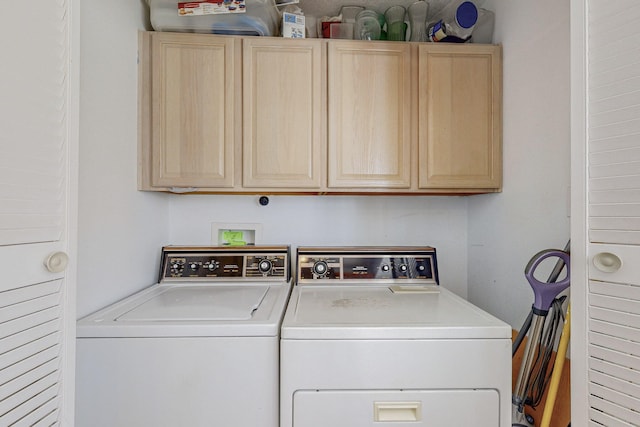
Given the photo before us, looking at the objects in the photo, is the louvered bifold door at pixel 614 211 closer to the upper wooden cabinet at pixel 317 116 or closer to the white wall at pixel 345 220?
the upper wooden cabinet at pixel 317 116

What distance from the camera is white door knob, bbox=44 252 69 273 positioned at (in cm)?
66

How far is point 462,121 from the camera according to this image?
61.9 inches

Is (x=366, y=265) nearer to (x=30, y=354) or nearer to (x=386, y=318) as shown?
(x=386, y=318)

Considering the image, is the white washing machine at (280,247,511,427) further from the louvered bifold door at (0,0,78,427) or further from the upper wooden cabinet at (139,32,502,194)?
the upper wooden cabinet at (139,32,502,194)

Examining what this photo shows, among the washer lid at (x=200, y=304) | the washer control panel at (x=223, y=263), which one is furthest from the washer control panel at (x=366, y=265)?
the washer lid at (x=200, y=304)

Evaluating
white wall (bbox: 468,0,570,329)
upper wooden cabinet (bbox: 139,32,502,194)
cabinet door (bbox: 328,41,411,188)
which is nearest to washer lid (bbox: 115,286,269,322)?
upper wooden cabinet (bbox: 139,32,502,194)

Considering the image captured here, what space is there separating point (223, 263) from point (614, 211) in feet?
5.19

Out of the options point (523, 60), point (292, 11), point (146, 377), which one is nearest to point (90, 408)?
point (146, 377)

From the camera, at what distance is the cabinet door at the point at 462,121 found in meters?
1.56

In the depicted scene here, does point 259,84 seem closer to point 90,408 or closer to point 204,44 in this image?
point 204,44

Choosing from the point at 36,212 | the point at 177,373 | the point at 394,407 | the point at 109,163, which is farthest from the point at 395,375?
the point at 109,163

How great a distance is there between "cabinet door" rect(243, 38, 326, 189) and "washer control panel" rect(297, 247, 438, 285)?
44 cm

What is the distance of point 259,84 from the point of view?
5.00 feet

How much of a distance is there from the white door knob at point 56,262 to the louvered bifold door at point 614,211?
1.16 meters
